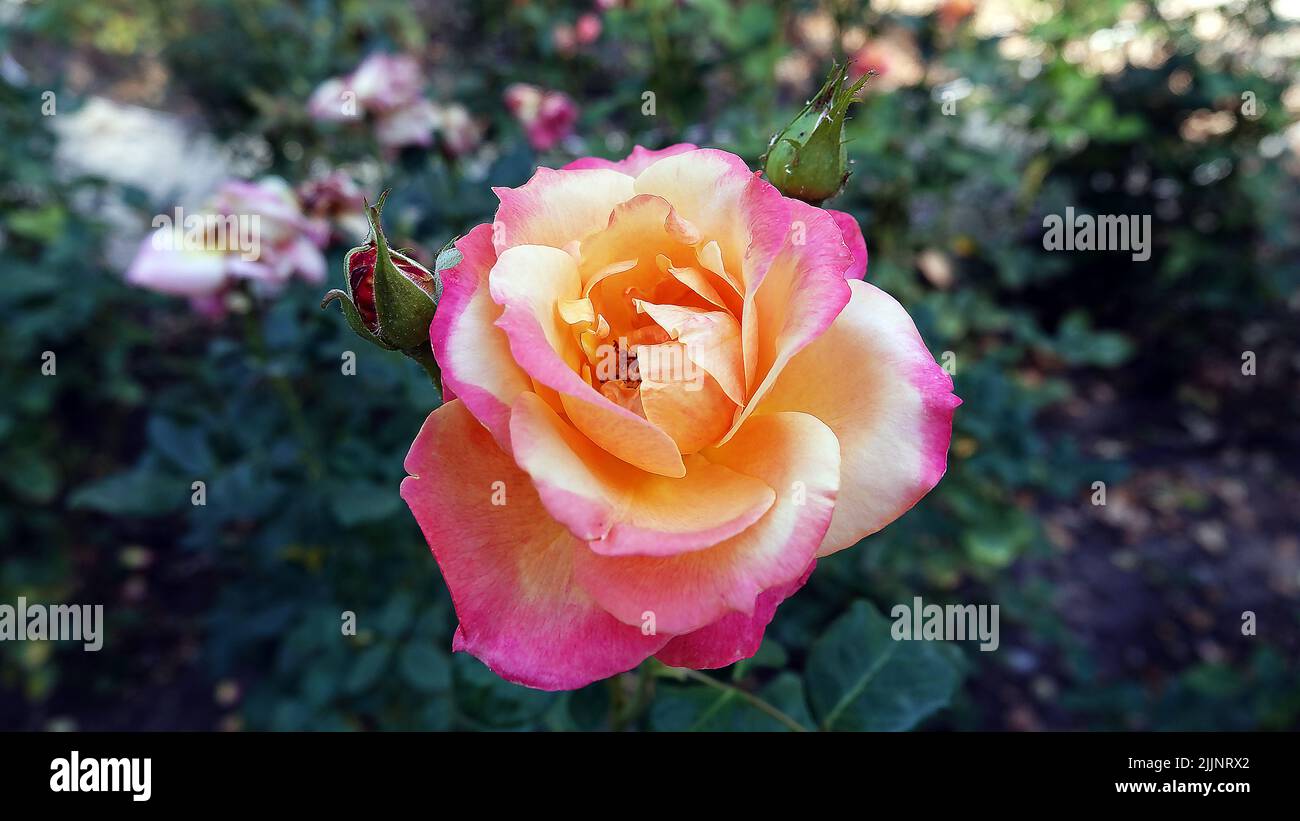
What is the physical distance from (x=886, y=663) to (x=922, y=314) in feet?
2.65

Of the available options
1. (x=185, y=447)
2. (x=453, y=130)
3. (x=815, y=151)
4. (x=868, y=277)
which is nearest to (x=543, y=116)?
(x=453, y=130)

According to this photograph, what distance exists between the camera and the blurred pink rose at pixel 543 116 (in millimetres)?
2107

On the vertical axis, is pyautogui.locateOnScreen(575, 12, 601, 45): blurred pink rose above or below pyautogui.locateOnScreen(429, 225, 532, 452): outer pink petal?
above

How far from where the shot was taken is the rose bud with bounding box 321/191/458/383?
0.67m

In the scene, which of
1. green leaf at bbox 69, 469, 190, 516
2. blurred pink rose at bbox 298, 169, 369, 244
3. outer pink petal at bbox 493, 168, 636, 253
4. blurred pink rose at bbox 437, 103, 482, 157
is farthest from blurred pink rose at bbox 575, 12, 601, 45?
outer pink petal at bbox 493, 168, 636, 253

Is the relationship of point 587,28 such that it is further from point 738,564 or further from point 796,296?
point 738,564

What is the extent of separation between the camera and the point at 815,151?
788mm

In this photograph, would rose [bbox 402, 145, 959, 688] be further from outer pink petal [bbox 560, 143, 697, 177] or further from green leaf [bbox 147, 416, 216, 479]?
green leaf [bbox 147, 416, 216, 479]

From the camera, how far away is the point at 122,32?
16.9 feet

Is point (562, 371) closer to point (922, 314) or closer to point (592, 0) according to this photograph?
point (922, 314)

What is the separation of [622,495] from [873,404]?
0.75 ft

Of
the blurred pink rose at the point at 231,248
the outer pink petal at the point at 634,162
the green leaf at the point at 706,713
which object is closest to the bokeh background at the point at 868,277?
the green leaf at the point at 706,713

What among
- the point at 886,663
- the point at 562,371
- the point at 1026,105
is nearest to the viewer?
the point at 562,371

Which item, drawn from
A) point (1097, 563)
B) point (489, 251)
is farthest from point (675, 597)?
point (1097, 563)
